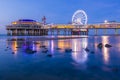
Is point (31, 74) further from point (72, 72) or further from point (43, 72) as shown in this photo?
point (72, 72)

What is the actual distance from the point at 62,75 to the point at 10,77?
125 inches

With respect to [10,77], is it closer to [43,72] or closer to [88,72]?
[43,72]

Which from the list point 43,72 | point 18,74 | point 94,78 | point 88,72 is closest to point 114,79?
point 94,78

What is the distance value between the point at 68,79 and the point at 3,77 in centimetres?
392

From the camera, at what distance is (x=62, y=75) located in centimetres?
1442


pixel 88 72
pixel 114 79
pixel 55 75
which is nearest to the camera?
pixel 114 79

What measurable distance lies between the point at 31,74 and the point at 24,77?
3.30ft

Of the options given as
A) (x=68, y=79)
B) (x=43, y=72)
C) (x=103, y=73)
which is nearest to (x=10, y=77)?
(x=43, y=72)

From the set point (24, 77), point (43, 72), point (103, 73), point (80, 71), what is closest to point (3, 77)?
point (24, 77)

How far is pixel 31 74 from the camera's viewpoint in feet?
48.1

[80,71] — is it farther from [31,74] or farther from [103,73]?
[31,74]

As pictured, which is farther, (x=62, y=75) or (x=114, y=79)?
(x=62, y=75)

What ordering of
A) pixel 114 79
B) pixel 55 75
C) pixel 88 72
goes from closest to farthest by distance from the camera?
pixel 114 79 → pixel 55 75 → pixel 88 72

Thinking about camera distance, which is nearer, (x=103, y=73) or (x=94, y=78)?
(x=94, y=78)
